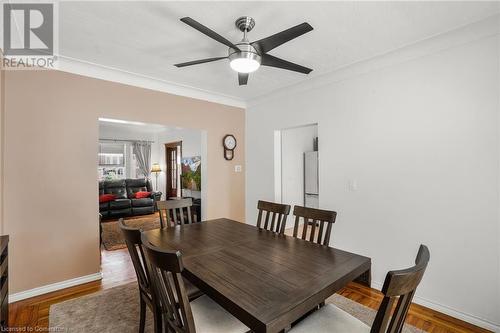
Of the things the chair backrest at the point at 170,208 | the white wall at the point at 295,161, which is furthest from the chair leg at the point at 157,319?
the white wall at the point at 295,161

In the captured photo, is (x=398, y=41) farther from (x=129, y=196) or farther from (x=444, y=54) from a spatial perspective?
(x=129, y=196)

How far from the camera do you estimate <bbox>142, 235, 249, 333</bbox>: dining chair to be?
3.62 ft

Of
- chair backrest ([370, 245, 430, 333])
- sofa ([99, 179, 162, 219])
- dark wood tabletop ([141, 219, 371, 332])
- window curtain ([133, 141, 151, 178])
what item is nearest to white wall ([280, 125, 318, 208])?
dark wood tabletop ([141, 219, 371, 332])

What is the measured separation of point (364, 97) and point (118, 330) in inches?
133

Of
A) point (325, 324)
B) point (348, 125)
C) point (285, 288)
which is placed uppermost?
point (348, 125)

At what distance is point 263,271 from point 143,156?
7722 mm

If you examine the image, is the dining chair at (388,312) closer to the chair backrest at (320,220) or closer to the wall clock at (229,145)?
the chair backrest at (320,220)

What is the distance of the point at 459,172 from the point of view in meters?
2.18

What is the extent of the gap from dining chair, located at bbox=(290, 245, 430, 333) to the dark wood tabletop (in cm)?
22

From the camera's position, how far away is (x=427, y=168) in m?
2.36

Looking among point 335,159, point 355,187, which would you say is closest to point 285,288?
point 355,187

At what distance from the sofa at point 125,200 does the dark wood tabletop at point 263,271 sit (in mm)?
4734

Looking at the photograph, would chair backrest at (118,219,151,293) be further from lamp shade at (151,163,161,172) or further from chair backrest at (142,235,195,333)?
lamp shade at (151,163,161,172)

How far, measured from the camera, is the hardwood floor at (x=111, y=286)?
207cm
